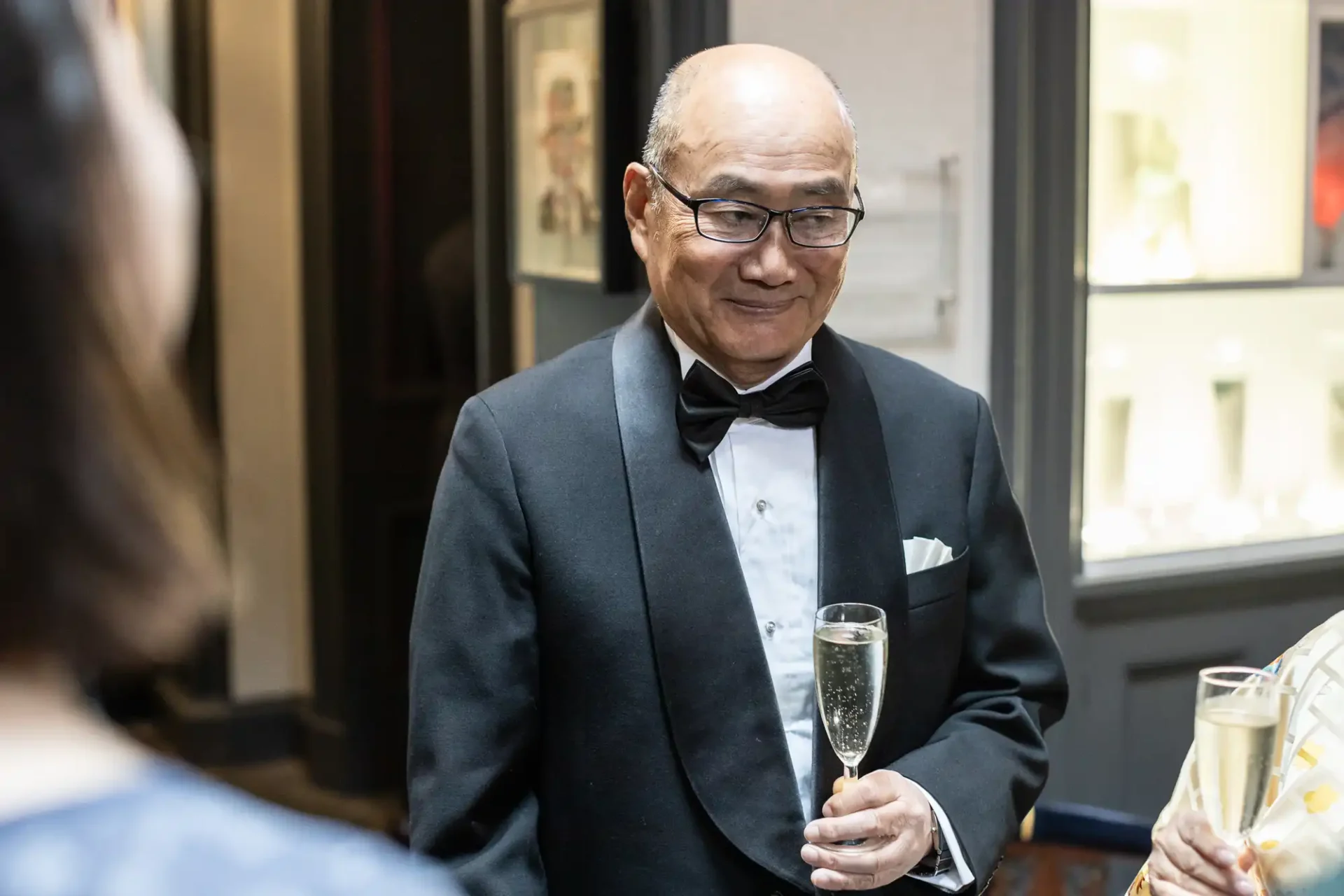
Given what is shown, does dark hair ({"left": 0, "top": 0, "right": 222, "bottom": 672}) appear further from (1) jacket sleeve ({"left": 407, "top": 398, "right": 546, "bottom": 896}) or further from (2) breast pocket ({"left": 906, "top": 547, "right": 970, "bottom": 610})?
(2) breast pocket ({"left": 906, "top": 547, "right": 970, "bottom": 610})

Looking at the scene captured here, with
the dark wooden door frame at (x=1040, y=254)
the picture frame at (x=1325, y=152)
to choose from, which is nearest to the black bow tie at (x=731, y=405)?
the dark wooden door frame at (x=1040, y=254)

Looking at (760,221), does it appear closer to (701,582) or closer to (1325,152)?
(701,582)

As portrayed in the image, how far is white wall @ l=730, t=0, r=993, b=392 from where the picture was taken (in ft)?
9.04

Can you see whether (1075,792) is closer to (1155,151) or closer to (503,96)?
(1155,151)

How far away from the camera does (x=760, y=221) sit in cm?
167

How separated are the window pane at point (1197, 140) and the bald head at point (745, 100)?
1718 mm

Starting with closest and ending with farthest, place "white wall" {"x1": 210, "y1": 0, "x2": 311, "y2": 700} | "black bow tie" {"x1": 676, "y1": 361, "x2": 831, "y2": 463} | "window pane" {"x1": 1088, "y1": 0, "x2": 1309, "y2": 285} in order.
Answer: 1. "black bow tie" {"x1": 676, "y1": 361, "x2": 831, "y2": 463}
2. "window pane" {"x1": 1088, "y1": 0, "x2": 1309, "y2": 285}
3. "white wall" {"x1": 210, "y1": 0, "x2": 311, "y2": 700}

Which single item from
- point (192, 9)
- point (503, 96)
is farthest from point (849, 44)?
point (192, 9)

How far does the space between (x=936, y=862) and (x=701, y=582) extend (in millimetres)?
397

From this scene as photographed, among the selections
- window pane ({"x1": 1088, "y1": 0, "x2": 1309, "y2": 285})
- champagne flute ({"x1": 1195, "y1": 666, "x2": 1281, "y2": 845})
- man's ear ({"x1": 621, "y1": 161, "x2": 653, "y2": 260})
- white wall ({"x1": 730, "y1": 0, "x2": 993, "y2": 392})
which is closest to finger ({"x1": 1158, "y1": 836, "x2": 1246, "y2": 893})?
champagne flute ({"x1": 1195, "y1": 666, "x2": 1281, "y2": 845})

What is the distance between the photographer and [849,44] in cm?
276

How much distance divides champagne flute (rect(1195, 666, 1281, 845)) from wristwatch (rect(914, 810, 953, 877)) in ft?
1.15

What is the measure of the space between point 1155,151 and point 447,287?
6.23ft

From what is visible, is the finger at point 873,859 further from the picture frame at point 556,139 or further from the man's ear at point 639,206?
the picture frame at point 556,139
